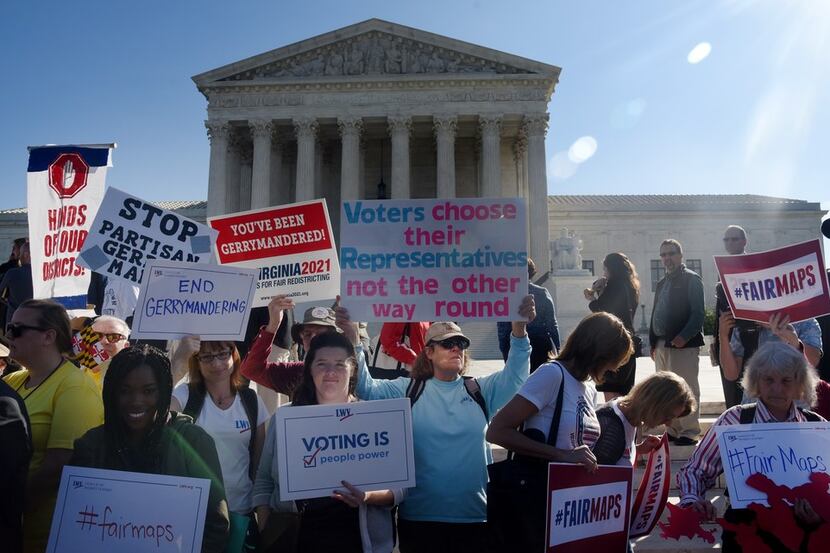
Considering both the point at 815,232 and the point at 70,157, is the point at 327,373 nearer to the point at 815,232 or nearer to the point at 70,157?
the point at 70,157

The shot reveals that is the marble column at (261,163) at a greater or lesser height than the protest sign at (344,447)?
greater

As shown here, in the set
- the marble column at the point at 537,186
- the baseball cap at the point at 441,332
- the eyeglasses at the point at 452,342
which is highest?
the marble column at the point at 537,186

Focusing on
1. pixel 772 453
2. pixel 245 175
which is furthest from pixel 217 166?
pixel 772 453

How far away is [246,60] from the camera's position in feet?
109

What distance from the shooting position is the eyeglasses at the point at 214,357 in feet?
11.9

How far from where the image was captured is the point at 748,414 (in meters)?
3.04

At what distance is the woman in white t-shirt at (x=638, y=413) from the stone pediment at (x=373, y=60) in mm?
32011

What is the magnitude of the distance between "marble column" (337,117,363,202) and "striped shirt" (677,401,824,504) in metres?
30.0

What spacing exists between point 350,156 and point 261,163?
481 cm

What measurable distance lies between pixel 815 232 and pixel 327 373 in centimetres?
5242

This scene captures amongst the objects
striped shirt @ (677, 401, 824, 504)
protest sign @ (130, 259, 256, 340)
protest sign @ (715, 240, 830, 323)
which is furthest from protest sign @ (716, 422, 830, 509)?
protest sign @ (130, 259, 256, 340)

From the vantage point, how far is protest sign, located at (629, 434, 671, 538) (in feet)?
10.4

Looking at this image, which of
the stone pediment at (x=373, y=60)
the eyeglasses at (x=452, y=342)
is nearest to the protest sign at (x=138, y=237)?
the eyeglasses at (x=452, y=342)

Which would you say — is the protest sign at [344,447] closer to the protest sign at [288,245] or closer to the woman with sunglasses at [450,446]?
the woman with sunglasses at [450,446]
